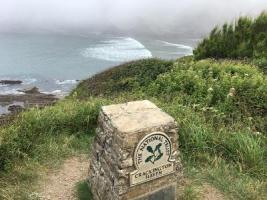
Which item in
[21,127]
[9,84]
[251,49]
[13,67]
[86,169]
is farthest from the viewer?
[13,67]

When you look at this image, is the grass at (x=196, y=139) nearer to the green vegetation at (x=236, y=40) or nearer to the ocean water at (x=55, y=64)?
the green vegetation at (x=236, y=40)

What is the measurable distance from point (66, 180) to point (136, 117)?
5.67 feet

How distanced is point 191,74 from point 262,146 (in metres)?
3.94

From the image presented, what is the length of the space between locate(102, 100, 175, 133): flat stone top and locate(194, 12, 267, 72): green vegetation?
12.8m

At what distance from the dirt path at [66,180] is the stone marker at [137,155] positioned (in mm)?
625

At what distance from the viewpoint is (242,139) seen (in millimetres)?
6387

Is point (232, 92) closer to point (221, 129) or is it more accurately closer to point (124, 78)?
point (221, 129)

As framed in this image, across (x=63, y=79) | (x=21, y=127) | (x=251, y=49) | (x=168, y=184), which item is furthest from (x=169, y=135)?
(x=63, y=79)

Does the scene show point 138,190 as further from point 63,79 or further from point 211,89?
point 63,79

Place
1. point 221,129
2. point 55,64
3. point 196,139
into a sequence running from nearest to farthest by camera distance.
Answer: point 196,139 → point 221,129 → point 55,64

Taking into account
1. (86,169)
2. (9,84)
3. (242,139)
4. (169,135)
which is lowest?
(9,84)

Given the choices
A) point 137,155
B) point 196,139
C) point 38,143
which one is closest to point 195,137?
point 196,139

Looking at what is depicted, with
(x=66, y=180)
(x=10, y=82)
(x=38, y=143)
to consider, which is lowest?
(x=10, y=82)

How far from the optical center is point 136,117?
4918 millimetres
